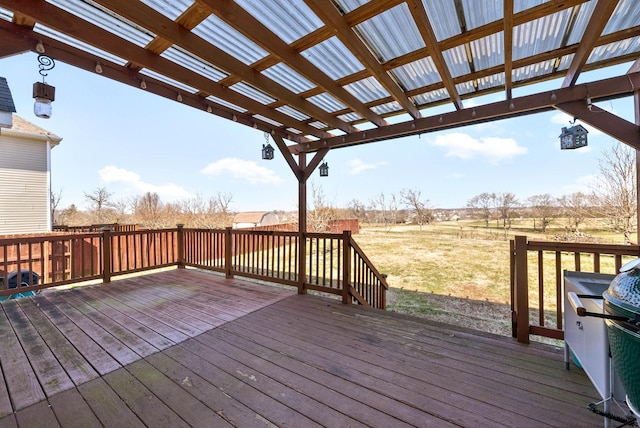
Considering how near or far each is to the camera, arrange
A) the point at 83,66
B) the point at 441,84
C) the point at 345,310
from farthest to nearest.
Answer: the point at 345,310 → the point at 441,84 → the point at 83,66

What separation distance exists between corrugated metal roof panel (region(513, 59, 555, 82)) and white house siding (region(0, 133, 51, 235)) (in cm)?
1397

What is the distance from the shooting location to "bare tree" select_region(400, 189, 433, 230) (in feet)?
57.8

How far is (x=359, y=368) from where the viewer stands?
7.05ft

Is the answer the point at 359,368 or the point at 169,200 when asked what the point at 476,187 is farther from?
the point at 169,200

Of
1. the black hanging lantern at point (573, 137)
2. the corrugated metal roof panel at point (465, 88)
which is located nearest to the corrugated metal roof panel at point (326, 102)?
the corrugated metal roof panel at point (465, 88)

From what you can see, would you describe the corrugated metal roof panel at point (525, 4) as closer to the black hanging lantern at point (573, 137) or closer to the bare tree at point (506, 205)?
the black hanging lantern at point (573, 137)

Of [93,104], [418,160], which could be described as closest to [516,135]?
[418,160]

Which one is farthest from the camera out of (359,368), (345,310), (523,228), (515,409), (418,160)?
(418,160)

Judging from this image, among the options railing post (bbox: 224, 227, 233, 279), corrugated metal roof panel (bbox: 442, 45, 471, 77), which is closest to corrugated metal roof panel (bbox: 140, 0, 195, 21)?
corrugated metal roof panel (bbox: 442, 45, 471, 77)

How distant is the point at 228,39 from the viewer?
7.59ft

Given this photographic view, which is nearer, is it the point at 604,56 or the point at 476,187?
the point at 604,56

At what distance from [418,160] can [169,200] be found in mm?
17980

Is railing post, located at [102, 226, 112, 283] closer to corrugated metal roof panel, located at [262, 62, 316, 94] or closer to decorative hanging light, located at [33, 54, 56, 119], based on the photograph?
decorative hanging light, located at [33, 54, 56, 119]

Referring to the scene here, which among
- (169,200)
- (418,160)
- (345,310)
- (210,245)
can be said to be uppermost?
(418,160)
